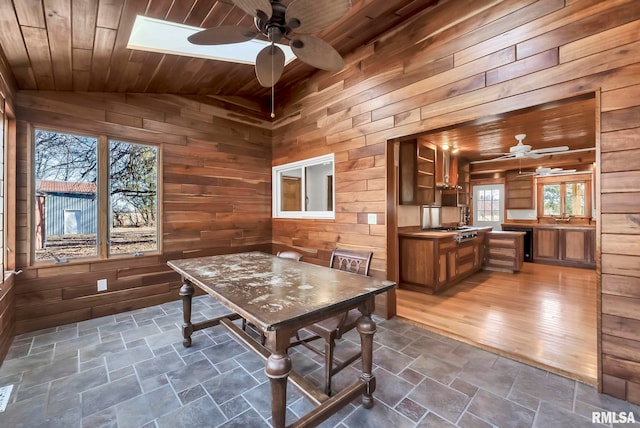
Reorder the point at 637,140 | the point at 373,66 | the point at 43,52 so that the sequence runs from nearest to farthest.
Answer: the point at 637,140
the point at 43,52
the point at 373,66

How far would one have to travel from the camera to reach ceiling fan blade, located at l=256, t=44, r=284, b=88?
6.55 ft

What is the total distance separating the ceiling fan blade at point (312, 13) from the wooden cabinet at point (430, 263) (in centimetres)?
320

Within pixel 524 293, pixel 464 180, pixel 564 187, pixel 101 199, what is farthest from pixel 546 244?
pixel 101 199

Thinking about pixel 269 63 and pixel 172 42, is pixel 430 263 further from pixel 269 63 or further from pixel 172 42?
pixel 172 42

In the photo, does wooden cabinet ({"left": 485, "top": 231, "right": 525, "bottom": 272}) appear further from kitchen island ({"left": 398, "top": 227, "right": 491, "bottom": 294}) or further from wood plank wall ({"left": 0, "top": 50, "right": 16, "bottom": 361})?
wood plank wall ({"left": 0, "top": 50, "right": 16, "bottom": 361})

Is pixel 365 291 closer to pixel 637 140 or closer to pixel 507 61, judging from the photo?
pixel 637 140

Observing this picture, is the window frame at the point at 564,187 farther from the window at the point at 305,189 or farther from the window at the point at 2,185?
the window at the point at 2,185

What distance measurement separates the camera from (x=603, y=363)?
180cm

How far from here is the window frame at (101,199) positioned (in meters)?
2.76

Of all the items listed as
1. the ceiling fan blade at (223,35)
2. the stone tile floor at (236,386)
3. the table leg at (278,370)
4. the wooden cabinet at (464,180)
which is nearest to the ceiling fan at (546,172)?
the wooden cabinet at (464,180)

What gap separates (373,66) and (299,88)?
144cm

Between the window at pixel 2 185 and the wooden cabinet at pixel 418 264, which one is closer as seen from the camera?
the window at pixel 2 185

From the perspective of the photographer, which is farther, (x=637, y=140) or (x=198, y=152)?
(x=198, y=152)

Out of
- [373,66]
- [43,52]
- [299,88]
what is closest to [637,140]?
[373,66]
